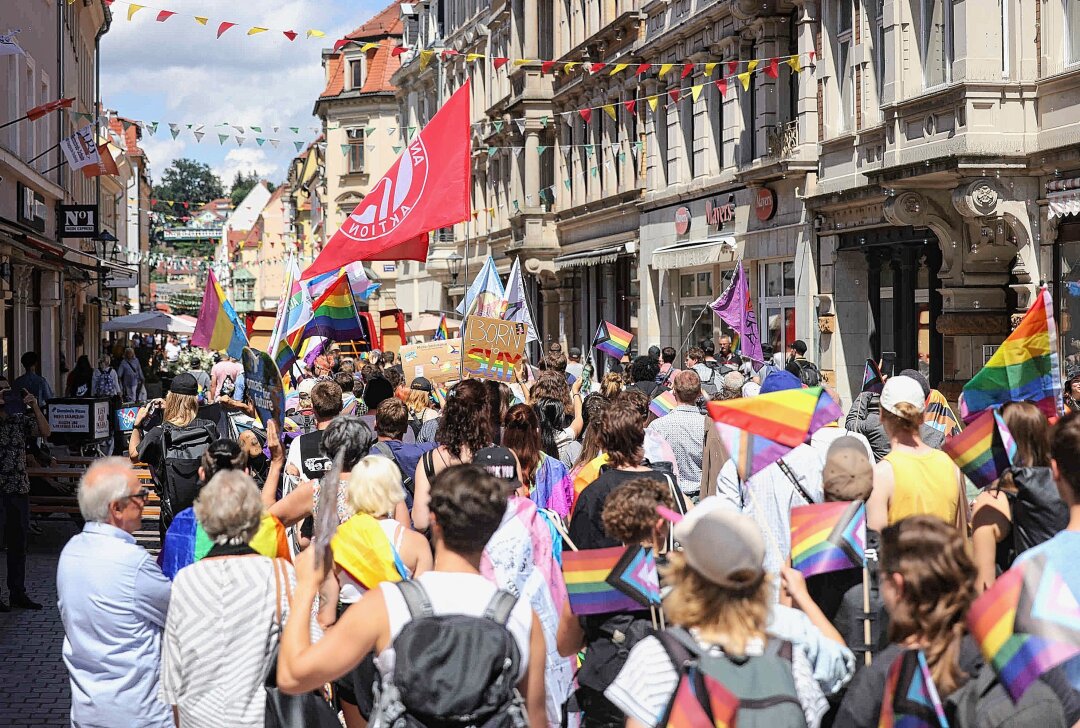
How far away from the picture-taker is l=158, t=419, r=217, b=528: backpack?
8.62m

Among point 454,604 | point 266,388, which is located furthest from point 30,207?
point 454,604

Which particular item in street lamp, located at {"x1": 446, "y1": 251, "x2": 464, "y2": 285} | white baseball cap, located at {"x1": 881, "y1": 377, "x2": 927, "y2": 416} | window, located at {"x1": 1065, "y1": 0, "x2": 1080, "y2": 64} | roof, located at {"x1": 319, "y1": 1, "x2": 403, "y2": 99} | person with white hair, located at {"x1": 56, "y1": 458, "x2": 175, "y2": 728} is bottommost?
person with white hair, located at {"x1": 56, "y1": 458, "x2": 175, "y2": 728}

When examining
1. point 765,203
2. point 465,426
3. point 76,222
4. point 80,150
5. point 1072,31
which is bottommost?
point 465,426

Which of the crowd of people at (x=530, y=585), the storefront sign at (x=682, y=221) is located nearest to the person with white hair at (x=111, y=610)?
the crowd of people at (x=530, y=585)

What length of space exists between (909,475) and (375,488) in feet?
7.50

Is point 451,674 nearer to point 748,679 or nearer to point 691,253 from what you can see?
point 748,679

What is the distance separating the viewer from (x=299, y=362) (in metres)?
20.6

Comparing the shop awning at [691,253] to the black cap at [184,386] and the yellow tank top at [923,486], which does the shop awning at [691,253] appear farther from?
the yellow tank top at [923,486]

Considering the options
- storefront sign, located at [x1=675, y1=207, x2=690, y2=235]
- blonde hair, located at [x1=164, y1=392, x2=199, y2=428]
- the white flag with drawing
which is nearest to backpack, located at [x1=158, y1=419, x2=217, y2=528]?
blonde hair, located at [x1=164, y1=392, x2=199, y2=428]

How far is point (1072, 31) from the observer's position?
49.8 ft

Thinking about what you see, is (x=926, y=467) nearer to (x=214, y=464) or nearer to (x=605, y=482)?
(x=605, y=482)

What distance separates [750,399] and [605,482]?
83 centimetres

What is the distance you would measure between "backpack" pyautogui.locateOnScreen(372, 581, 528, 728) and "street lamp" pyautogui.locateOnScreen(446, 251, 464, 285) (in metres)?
44.1

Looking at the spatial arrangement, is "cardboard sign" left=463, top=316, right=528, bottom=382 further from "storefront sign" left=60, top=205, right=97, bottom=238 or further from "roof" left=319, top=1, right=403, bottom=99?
"roof" left=319, top=1, right=403, bottom=99
